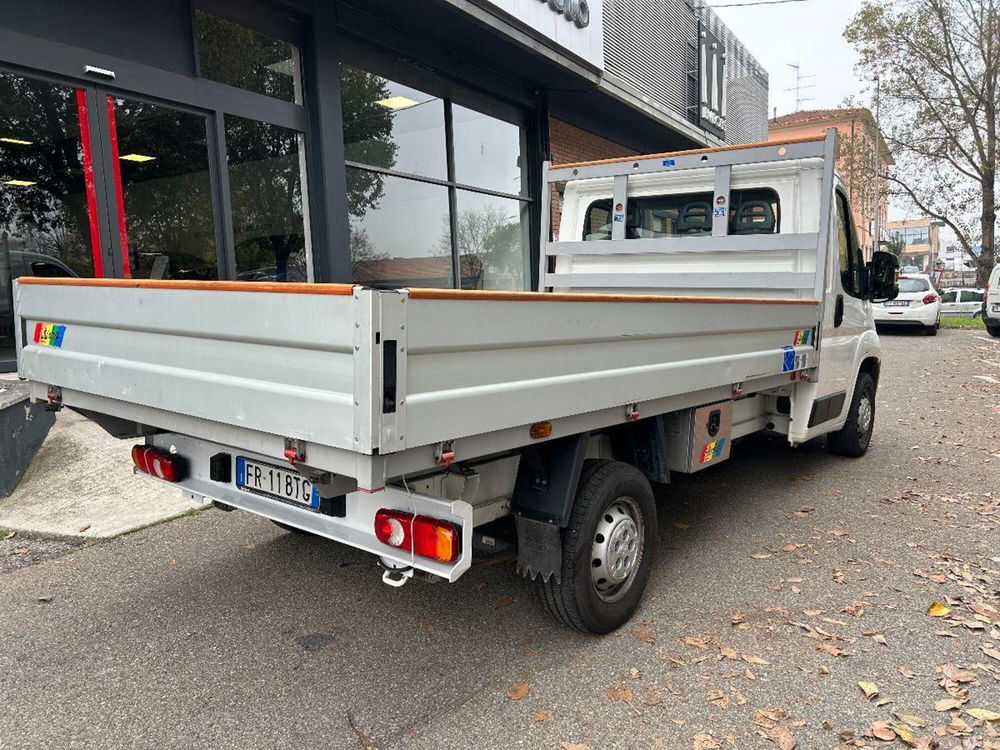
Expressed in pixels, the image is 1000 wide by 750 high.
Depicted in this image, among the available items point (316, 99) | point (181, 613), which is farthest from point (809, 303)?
point (316, 99)

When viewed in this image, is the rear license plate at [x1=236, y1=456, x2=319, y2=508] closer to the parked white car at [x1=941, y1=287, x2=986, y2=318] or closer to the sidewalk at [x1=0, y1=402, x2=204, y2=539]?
the sidewalk at [x1=0, y1=402, x2=204, y2=539]

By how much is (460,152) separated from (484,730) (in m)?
8.22

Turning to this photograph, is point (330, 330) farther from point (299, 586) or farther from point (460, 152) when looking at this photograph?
point (460, 152)

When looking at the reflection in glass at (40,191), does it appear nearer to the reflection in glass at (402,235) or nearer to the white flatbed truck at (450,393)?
the white flatbed truck at (450,393)

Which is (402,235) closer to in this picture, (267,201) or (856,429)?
(267,201)

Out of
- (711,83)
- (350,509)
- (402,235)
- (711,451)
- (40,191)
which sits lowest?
(711,451)

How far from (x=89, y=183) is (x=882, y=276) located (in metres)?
6.40

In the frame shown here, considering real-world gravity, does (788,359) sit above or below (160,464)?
above

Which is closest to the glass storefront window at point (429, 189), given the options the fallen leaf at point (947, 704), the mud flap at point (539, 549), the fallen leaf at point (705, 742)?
the mud flap at point (539, 549)

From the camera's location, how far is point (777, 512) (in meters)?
4.90

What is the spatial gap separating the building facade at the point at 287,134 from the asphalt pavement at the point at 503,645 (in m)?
2.79

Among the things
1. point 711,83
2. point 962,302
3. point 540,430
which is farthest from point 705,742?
point 962,302

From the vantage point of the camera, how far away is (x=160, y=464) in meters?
3.38

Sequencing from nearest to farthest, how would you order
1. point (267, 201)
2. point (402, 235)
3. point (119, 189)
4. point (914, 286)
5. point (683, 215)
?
point (683, 215) < point (119, 189) < point (267, 201) < point (402, 235) < point (914, 286)
